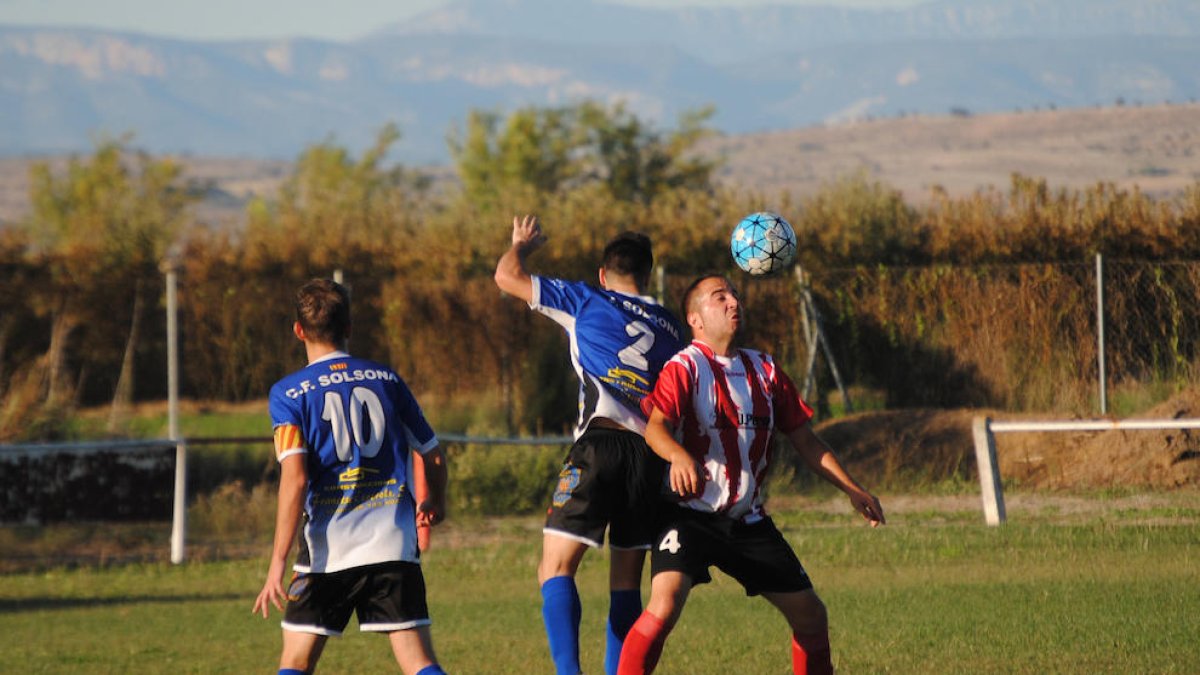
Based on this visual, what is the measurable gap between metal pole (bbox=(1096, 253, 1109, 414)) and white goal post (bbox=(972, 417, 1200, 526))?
16.8ft

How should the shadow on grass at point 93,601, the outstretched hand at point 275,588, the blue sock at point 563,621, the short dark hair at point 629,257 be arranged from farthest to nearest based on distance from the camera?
1. the shadow on grass at point 93,601
2. the short dark hair at point 629,257
3. the blue sock at point 563,621
4. the outstretched hand at point 275,588

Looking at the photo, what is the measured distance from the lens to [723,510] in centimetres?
632

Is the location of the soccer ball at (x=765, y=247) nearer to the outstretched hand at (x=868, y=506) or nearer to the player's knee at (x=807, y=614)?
the outstretched hand at (x=868, y=506)

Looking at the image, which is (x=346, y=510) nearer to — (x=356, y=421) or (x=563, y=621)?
(x=356, y=421)

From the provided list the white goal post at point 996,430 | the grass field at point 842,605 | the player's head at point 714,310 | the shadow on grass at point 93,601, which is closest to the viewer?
the player's head at point 714,310

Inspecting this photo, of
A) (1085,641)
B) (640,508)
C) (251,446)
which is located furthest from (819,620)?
(251,446)

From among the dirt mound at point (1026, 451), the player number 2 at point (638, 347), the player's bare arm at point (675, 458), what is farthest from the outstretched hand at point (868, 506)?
the dirt mound at point (1026, 451)

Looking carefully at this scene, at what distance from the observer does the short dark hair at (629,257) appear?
7512 millimetres

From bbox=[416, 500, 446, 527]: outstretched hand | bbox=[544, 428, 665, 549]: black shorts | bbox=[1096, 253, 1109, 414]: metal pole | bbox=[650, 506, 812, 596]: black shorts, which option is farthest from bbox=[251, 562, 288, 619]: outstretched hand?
bbox=[1096, 253, 1109, 414]: metal pole

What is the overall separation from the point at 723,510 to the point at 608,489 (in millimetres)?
940

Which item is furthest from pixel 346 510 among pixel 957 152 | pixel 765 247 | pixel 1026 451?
pixel 957 152

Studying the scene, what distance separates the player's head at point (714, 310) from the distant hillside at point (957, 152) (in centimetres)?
7238

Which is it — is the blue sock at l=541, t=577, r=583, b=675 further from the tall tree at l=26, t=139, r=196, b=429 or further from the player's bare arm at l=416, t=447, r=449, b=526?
the tall tree at l=26, t=139, r=196, b=429

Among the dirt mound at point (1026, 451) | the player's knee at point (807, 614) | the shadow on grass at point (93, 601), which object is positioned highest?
the player's knee at point (807, 614)
